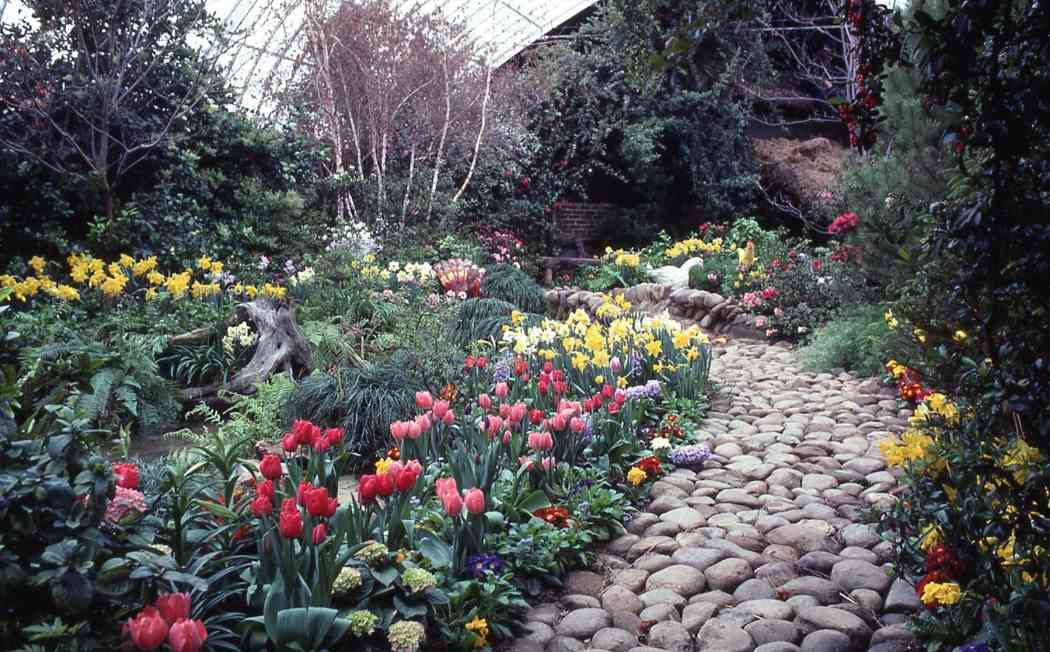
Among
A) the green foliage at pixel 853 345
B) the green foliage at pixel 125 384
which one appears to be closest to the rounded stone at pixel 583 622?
the green foliage at pixel 125 384

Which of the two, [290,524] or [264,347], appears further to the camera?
[264,347]

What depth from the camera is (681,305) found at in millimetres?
9406

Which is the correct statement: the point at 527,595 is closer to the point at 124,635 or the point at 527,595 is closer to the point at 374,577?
the point at 374,577

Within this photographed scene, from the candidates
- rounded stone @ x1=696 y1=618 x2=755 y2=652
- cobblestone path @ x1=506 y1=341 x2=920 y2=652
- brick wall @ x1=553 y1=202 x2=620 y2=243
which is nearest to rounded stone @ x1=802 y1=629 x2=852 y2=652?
cobblestone path @ x1=506 y1=341 x2=920 y2=652

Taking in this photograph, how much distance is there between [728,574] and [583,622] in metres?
0.64

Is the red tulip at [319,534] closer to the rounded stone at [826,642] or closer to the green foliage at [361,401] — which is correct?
the rounded stone at [826,642]

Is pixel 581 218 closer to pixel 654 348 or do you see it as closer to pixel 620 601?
pixel 654 348

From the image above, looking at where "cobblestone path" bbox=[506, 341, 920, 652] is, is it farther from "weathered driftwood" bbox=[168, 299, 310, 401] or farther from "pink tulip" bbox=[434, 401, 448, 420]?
"weathered driftwood" bbox=[168, 299, 310, 401]

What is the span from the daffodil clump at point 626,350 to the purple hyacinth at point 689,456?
2.07 ft

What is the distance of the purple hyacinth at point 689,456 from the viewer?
402cm

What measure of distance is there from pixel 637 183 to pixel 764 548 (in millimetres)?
12118

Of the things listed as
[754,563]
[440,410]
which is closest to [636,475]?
[754,563]

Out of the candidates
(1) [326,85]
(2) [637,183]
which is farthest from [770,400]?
(2) [637,183]

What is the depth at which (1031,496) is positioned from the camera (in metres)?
1.75
